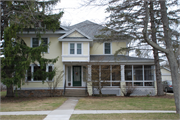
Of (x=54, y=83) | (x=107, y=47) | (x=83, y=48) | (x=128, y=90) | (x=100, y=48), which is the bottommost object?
(x=128, y=90)

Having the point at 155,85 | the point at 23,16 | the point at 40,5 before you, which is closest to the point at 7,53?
the point at 23,16

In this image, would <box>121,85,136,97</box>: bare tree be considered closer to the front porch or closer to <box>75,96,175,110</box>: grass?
the front porch

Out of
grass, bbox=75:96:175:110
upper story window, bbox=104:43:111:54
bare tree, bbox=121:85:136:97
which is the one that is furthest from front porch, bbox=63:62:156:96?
grass, bbox=75:96:175:110

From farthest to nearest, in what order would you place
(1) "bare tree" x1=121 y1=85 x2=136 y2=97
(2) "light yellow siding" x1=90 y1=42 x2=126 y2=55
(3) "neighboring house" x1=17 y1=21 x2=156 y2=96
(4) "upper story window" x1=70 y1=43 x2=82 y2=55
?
1. (2) "light yellow siding" x1=90 y1=42 x2=126 y2=55
2. (4) "upper story window" x1=70 y1=43 x2=82 y2=55
3. (3) "neighboring house" x1=17 y1=21 x2=156 y2=96
4. (1) "bare tree" x1=121 y1=85 x2=136 y2=97

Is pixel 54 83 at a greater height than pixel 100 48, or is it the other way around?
pixel 100 48

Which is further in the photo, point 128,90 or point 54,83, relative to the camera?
point 54,83

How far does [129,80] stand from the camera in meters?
17.4

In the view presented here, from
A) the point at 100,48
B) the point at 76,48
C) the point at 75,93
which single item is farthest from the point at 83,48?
the point at 75,93

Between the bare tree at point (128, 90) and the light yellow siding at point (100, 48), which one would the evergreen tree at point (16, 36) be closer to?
the light yellow siding at point (100, 48)

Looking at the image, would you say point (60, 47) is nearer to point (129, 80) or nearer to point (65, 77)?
point (65, 77)

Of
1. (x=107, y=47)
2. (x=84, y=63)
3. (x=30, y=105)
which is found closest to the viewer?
(x=30, y=105)

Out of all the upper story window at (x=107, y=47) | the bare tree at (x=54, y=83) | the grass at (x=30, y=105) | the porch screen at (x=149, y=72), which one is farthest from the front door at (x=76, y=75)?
the porch screen at (x=149, y=72)

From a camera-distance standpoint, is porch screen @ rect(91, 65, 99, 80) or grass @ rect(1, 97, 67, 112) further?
porch screen @ rect(91, 65, 99, 80)

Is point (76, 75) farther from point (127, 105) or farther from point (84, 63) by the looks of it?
point (127, 105)
